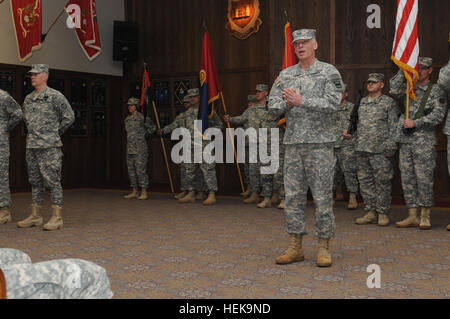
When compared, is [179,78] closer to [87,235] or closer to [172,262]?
[87,235]

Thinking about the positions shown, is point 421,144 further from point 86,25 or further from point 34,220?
point 86,25

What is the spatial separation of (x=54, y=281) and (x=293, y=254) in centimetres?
246

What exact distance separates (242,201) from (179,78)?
3504mm

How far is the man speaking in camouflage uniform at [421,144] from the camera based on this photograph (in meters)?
4.91

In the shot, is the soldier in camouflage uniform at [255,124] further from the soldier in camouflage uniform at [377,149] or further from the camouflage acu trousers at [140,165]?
the soldier in camouflage uniform at [377,149]

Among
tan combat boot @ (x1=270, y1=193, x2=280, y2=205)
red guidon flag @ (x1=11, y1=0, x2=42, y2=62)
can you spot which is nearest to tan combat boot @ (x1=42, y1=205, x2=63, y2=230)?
tan combat boot @ (x1=270, y1=193, x2=280, y2=205)

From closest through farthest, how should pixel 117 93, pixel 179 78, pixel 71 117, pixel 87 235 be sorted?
pixel 87 235 < pixel 71 117 < pixel 179 78 < pixel 117 93

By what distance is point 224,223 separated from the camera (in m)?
5.47

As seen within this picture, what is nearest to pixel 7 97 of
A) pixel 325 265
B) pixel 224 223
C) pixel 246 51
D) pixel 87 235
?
pixel 87 235

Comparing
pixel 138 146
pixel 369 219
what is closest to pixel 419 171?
pixel 369 219

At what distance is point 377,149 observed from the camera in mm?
5180

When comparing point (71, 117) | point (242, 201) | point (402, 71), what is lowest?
point (242, 201)

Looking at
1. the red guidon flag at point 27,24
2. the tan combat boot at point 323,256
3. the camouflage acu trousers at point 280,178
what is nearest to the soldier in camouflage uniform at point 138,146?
the camouflage acu trousers at point 280,178

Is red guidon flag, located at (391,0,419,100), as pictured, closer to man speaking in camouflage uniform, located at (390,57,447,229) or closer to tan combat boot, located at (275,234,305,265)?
man speaking in camouflage uniform, located at (390,57,447,229)
